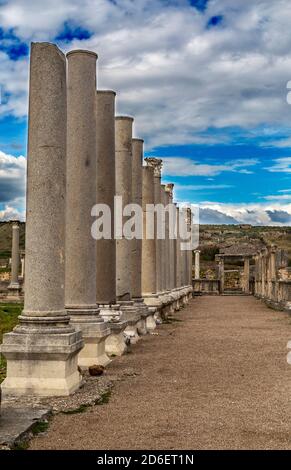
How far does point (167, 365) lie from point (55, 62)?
6047 mm

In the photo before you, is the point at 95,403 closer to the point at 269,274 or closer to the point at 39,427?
the point at 39,427

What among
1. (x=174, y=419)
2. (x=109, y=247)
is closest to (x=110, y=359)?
(x=109, y=247)

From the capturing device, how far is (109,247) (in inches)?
560

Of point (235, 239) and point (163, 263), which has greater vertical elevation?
point (235, 239)

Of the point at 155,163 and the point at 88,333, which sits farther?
the point at 155,163

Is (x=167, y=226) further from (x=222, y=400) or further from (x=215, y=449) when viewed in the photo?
(x=215, y=449)

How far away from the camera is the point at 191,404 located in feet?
27.8

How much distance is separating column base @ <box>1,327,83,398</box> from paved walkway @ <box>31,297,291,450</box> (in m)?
0.86

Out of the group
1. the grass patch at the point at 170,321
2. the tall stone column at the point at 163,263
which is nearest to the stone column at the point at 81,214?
the grass patch at the point at 170,321

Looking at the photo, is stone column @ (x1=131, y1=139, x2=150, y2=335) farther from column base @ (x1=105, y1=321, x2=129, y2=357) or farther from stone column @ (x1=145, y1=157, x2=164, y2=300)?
stone column @ (x1=145, y1=157, x2=164, y2=300)

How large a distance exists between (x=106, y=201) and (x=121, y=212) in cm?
225

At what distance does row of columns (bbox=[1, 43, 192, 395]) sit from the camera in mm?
8961

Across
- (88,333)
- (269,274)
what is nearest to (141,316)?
(88,333)

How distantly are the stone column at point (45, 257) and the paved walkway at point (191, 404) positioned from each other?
1.05m
